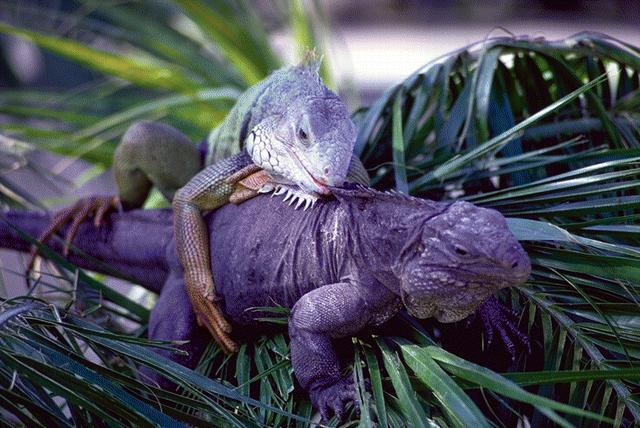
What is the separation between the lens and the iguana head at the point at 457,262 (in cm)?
206

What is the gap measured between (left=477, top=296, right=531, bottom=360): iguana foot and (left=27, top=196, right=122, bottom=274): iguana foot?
5.79 feet

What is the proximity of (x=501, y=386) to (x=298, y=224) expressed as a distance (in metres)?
0.97

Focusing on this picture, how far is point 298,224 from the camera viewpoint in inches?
105

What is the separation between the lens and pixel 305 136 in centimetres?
248

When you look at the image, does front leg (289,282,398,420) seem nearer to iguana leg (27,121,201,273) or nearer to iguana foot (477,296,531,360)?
iguana foot (477,296,531,360)

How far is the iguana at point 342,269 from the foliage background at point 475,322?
0.10m

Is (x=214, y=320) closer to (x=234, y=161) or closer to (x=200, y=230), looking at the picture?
(x=200, y=230)

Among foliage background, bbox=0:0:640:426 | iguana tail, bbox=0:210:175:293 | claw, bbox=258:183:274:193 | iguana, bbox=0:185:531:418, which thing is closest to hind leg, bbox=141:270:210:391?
iguana, bbox=0:185:531:418

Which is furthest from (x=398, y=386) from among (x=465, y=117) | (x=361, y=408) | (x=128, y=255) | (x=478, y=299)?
(x=128, y=255)

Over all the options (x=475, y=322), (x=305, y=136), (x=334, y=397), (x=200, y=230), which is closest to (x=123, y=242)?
(x=200, y=230)

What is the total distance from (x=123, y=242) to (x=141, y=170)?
12.3 inches

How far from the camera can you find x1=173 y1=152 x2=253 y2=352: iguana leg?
2834 millimetres

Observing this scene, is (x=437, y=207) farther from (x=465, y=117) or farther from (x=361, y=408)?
(x=465, y=117)

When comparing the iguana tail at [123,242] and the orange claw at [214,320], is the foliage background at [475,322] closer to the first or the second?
the orange claw at [214,320]
